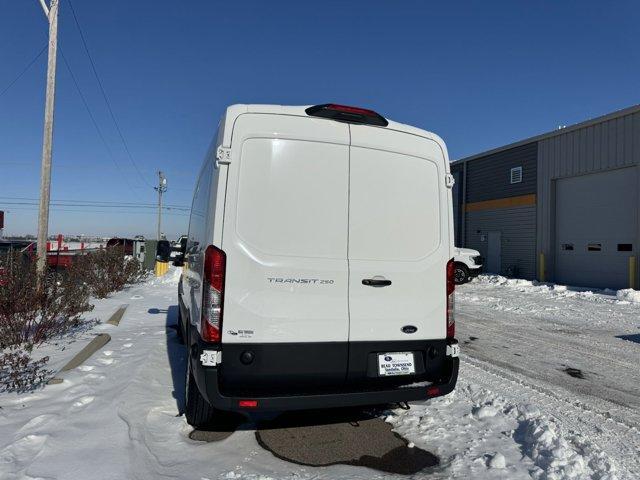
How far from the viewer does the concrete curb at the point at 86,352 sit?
4.85 meters

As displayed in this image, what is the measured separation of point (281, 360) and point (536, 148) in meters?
20.1

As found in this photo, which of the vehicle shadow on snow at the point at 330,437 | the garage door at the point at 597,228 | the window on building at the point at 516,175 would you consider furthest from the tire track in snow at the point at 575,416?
the window on building at the point at 516,175

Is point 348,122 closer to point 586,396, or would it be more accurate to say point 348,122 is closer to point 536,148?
point 586,396

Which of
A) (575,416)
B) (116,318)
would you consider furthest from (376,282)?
(116,318)

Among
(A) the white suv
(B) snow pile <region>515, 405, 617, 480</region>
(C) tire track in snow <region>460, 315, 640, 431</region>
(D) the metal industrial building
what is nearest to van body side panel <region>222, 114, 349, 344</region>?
(B) snow pile <region>515, 405, 617, 480</region>

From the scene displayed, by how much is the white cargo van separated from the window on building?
19.4 m

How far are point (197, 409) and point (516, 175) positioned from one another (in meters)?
20.9

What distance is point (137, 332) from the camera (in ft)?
24.2

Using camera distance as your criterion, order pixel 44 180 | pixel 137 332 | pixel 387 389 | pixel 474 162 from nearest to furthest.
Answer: pixel 387 389 → pixel 137 332 → pixel 44 180 → pixel 474 162

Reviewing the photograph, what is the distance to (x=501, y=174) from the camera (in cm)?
2227

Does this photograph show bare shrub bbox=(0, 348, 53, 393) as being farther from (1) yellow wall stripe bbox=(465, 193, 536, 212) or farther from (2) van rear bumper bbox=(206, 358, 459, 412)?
Result: (1) yellow wall stripe bbox=(465, 193, 536, 212)

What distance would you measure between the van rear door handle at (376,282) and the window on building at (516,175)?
19887 millimetres

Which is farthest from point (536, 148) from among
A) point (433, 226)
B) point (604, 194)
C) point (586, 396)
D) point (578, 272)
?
point (433, 226)

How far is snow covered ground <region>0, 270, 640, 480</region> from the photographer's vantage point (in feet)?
9.92
